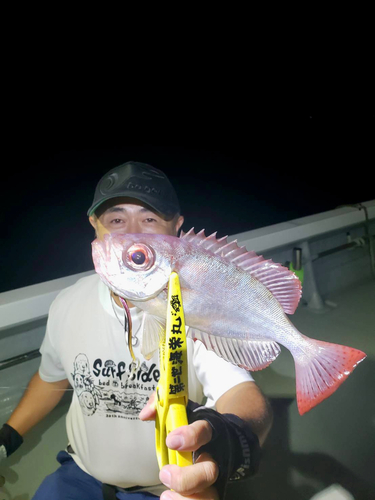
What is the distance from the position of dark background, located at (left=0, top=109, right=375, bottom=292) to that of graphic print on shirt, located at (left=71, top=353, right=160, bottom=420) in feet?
19.3

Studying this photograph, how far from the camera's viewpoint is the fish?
53cm

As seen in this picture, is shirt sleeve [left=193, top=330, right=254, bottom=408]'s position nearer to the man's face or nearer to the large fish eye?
the man's face

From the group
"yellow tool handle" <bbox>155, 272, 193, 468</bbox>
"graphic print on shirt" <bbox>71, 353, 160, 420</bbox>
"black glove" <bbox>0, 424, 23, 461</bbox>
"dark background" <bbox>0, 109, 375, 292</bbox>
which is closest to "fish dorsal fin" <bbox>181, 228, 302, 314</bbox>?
"yellow tool handle" <bbox>155, 272, 193, 468</bbox>

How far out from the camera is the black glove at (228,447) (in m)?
0.70

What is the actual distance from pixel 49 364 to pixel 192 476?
0.95m

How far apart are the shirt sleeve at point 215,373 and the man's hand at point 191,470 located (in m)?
0.44

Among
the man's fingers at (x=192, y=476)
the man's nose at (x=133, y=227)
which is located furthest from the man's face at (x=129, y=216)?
the man's fingers at (x=192, y=476)

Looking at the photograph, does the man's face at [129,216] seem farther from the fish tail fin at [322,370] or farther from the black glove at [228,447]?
the fish tail fin at [322,370]

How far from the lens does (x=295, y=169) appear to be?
1603cm

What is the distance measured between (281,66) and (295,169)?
9.82 m

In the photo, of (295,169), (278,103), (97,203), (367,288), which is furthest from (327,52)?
(97,203)

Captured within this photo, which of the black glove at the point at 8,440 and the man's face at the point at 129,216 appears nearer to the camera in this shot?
the man's face at the point at 129,216

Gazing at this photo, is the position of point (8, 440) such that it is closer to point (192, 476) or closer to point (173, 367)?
point (192, 476)

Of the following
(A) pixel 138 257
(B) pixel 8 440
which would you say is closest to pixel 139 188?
(A) pixel 138 257
